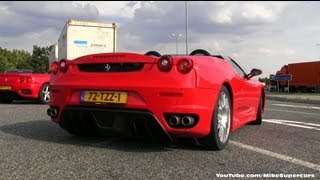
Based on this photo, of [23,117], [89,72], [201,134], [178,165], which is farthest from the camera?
[23,117]

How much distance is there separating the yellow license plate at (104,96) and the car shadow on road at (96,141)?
0.57 metres

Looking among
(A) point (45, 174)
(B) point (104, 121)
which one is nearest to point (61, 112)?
(B) point (104, 121)

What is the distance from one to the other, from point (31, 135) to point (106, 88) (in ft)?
5.17

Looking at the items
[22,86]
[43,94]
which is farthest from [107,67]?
[43,94]

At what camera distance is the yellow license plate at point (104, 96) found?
16.8 ft

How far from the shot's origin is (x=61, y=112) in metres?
5.48

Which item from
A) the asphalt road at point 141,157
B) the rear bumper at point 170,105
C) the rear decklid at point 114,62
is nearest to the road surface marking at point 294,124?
the asphalt road at point 141,157

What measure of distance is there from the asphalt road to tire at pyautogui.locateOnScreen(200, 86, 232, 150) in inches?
3.7

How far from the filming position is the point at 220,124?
5.54 meters

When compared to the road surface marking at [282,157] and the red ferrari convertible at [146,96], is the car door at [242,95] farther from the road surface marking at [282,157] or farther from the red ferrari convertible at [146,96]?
the road surface marking at [282,157]

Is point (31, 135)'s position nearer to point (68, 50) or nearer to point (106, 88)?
point (106, 88)

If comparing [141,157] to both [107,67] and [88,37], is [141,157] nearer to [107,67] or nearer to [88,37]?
[107,67]

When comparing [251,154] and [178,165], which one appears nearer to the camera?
[178,165]

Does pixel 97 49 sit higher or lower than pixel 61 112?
higher
